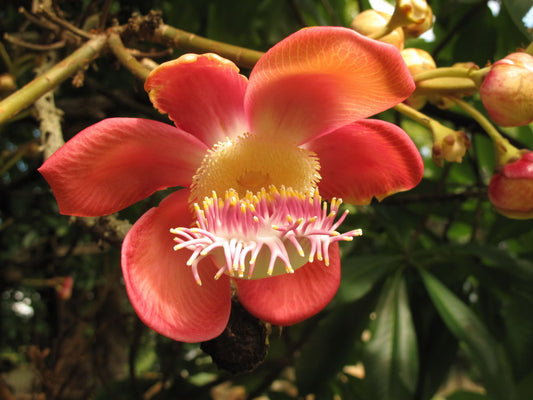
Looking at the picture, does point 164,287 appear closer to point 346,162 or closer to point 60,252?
point 346,162

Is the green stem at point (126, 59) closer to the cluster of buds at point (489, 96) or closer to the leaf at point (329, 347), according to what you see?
the cluster of buds at point (489, 96)

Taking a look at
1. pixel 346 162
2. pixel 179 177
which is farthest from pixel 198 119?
pixel 346 162

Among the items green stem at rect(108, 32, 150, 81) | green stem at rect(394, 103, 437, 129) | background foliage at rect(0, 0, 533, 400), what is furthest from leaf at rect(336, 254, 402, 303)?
green stem at rect(108, 32, 150, 81)

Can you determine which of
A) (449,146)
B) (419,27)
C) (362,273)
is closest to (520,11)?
(419,27)

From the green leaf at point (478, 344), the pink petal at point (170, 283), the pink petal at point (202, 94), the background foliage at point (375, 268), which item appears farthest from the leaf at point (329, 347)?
the pink petal at point (202, 94)

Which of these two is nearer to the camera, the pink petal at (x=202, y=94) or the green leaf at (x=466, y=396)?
the pink petal at (x=202, y=94)

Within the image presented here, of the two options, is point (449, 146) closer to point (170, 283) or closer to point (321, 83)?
point (321, 83)
